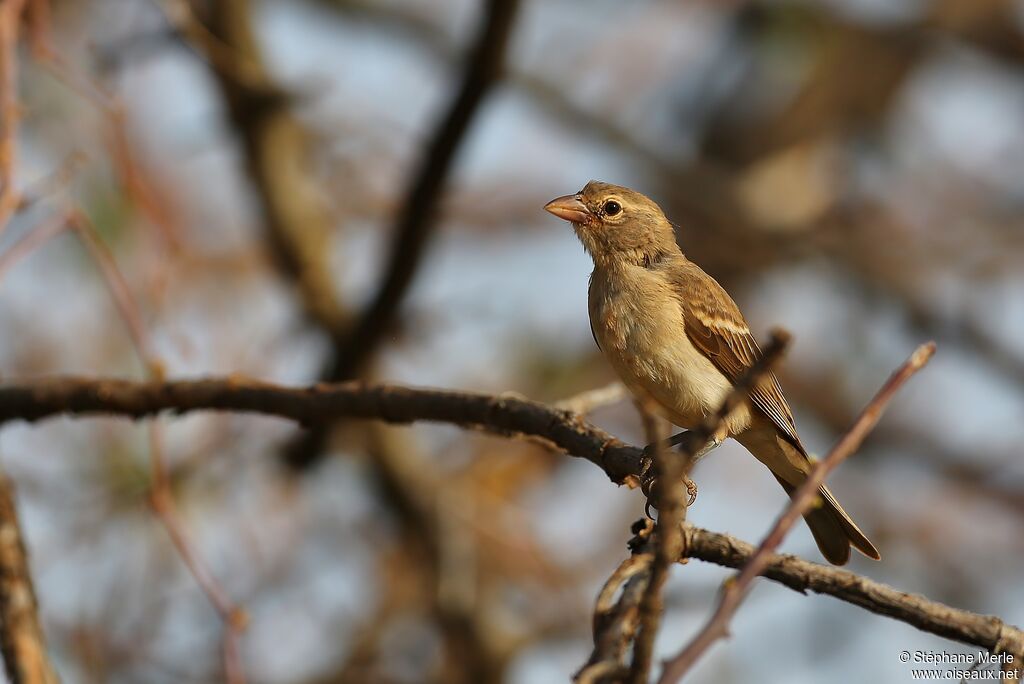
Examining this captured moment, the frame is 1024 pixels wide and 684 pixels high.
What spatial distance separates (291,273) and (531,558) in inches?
104

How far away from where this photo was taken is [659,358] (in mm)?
5043

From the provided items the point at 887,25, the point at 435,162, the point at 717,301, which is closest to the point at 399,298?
the point at 435,162

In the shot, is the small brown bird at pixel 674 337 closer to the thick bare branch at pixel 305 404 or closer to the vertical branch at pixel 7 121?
the thick bare branch at pixel 305 404

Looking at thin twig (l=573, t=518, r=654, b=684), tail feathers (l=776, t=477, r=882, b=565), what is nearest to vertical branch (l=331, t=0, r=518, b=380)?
tail feathers (l=776, t=477, r=882, b=565)

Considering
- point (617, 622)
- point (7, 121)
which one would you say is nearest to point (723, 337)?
point (7, 121)

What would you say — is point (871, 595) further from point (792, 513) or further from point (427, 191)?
point (427, 191)

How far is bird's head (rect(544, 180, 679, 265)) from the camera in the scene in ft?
19.5

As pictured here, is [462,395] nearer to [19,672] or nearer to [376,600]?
[19,672]

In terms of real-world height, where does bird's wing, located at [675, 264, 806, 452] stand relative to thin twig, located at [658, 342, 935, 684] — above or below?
below

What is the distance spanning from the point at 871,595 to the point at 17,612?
2.80 meters

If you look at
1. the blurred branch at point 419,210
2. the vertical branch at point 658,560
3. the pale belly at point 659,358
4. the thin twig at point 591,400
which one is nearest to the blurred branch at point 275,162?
the blurred branch at point 419,210

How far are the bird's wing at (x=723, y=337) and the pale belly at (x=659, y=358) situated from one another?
0.08 m

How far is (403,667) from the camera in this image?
8.20 meters

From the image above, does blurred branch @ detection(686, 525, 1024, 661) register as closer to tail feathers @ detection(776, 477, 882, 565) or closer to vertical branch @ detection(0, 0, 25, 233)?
tail feathers @ detection(776, 477, 882, 565)
